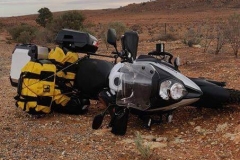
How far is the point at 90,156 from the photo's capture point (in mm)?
4055

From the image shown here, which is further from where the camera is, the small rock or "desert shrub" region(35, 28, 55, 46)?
"desert shrub" region(35, 28, 55, 46)

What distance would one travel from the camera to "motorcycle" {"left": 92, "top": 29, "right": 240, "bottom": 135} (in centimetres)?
405

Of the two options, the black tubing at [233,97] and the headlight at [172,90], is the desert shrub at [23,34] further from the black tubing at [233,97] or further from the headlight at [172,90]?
the headlight at [172,90]

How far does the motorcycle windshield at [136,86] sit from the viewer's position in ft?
13.6

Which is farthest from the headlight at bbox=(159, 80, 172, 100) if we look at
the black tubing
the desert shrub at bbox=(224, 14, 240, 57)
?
the desert shrub at bbox=(224, 14, 240, 57)

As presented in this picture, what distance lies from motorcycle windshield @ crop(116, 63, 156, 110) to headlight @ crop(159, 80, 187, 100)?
0.44 ft

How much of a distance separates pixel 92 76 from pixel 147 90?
1187 mm

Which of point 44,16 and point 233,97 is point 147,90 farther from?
point 44,16

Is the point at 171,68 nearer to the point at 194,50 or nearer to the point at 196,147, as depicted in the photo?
the point at 196,147

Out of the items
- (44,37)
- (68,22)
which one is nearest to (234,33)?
(44,37)

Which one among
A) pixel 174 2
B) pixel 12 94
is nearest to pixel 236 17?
pixel 12 94

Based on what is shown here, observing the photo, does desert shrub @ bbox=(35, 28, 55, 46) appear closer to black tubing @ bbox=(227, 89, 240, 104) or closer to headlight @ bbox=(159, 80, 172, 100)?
black tubing @ bbox=(227, 89, 240, 104)

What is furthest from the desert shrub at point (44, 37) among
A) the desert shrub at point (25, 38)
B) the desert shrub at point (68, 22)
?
the desert shrub at point (68, 22)

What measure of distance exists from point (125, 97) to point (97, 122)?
0.45 metres
